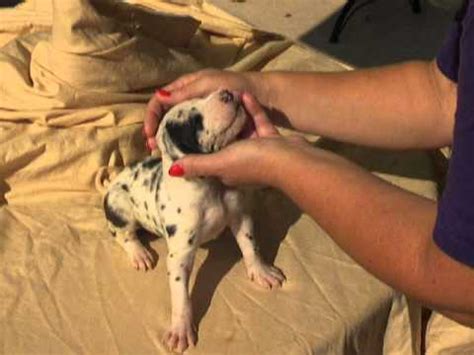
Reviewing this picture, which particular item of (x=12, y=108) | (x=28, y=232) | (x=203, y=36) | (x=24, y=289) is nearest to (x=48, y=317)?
(x=24, y=289)

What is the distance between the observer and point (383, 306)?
1600 mm

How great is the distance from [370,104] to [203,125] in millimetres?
409

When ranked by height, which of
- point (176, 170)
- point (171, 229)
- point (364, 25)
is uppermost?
point (176, 170)

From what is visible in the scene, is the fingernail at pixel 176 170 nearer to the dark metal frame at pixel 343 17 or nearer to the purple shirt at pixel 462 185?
the purple shirt at pixel 462 185

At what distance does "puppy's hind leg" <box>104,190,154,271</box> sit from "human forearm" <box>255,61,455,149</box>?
1.13 feet

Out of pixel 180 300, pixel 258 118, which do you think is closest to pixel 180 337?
pixel 180 300

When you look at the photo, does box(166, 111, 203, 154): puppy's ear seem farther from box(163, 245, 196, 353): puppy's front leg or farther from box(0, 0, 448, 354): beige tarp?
box(0, 0, 448, 354): beige tarp

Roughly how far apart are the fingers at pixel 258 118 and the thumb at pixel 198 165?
0.41ft

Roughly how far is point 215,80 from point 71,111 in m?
0.46

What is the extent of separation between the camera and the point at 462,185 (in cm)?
111

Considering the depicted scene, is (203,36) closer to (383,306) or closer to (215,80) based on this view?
(215,80)

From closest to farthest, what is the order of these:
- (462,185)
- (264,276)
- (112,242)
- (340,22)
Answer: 1. (462,185)
2. (264,276)
3. (112,242)
4. (340,22)

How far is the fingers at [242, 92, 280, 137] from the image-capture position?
149 centimetres

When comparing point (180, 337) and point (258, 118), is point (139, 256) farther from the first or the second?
point (258, 118)
